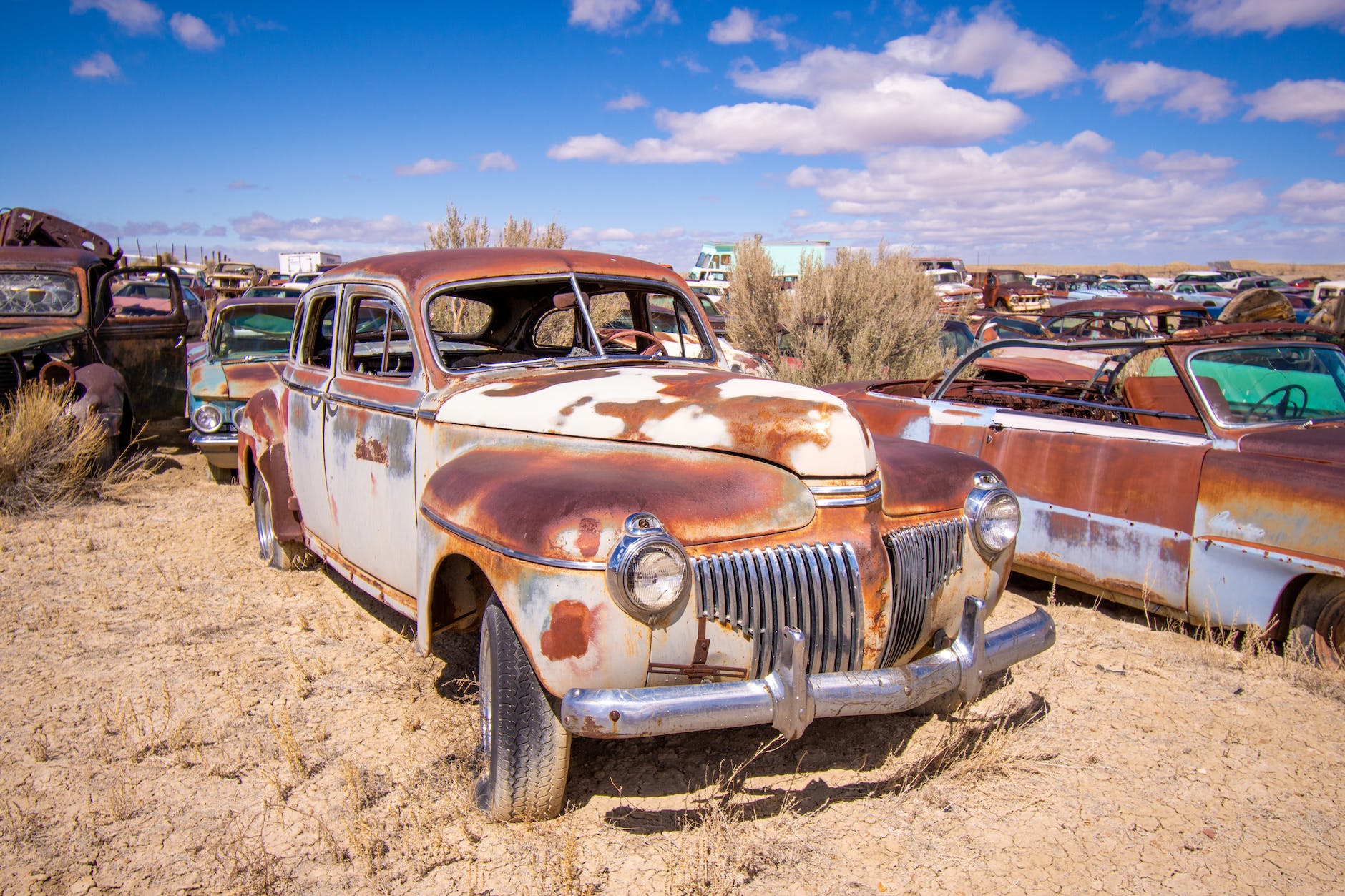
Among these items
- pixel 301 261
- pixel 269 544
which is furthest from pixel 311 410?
pixel 301 261

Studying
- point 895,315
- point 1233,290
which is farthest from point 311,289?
point 1233,290

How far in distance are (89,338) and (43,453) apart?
69.4 inches

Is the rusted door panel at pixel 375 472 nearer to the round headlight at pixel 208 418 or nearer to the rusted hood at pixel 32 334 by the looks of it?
the round headlight at pixel 208 418

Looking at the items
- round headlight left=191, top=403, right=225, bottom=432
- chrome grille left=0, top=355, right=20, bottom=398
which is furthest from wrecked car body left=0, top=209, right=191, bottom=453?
round headlight left=191, top=403, right=225, bottom=432

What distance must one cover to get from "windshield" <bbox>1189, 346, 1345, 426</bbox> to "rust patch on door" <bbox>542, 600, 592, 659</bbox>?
3.51 m

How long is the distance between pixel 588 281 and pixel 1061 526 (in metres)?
2.80

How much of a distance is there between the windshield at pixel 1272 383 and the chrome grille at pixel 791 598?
2710 millimetres

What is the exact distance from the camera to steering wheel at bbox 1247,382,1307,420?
14.2 feet

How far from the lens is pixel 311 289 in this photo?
15.5 feet

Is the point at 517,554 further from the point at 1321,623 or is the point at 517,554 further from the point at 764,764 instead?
the point at 1321,623

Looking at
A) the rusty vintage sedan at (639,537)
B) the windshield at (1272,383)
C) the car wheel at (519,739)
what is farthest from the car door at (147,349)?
the windshield at (1272,383)

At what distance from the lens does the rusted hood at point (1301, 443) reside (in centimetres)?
378

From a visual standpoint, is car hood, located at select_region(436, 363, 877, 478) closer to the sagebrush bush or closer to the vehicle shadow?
the vehicle shadow

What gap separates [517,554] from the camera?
2408mm
